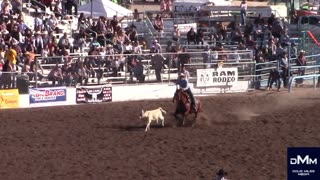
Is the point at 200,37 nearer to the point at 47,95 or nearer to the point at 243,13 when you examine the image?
the point at 243,13

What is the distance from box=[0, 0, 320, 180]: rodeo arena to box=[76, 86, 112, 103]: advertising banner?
4 centimetres

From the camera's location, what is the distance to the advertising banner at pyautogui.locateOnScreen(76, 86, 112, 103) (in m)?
29.7

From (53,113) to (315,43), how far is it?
1468 cm

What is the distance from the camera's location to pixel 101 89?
30.1 meters

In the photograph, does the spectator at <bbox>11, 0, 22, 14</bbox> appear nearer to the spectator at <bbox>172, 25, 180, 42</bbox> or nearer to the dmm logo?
the spectator at <bbox>172, 25, 180, 42</bbox>

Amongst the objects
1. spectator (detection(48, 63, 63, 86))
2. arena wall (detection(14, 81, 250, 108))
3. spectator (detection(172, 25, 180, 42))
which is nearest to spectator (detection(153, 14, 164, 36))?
spectator (detection(172, 25, 180, 42))

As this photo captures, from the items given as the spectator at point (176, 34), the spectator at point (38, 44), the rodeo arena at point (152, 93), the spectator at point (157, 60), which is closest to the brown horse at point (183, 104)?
the rodeo arena at point (152, 93)

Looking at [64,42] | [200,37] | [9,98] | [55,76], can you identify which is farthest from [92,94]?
[200,37]

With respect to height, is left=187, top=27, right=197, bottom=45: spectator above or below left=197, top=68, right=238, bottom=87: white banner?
above

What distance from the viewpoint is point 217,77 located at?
3247 centimetres

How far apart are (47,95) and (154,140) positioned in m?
7.25

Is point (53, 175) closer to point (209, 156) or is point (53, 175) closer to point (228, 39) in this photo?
point (209, 156)

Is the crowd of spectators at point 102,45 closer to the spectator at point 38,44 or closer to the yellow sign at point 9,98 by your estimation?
the spectator at point 38,44

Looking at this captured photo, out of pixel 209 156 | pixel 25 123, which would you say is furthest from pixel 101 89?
pixel 209 156
